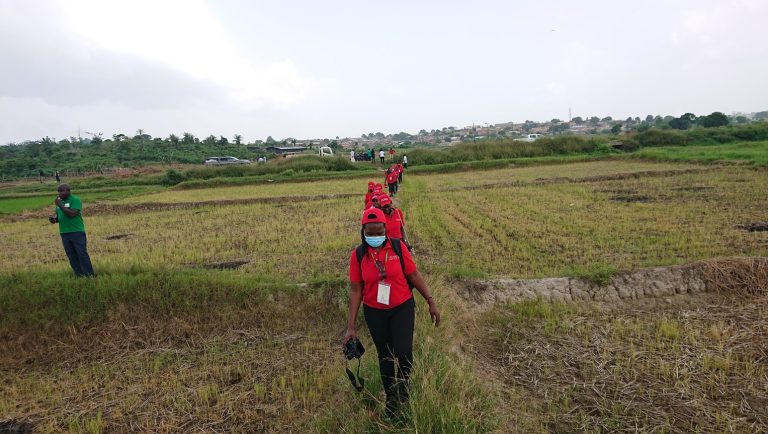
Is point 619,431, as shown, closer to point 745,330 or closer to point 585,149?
point 745,330

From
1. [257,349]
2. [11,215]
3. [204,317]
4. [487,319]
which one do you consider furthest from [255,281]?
[11,215]

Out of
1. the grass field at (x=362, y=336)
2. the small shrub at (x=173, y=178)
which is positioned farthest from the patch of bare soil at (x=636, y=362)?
the small shrub at (x=173, y=178)

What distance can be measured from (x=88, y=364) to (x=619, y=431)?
20.5ft

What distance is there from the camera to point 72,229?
7.02m

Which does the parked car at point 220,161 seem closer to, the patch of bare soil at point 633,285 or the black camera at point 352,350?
the patch of bare soil at point 633,285

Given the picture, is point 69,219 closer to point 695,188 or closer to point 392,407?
point 392,407

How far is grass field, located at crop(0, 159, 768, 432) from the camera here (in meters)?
3.89

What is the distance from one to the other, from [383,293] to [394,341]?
1.36 ft

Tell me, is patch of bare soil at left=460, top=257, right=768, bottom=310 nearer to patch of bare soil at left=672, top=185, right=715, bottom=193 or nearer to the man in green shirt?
the man in green shirt

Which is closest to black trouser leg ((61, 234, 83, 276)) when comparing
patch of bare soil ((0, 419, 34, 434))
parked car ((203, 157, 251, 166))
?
patch of bare soil ((0, 419, 34, 434))

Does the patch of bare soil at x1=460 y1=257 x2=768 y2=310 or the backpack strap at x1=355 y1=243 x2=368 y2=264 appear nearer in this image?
the backpack strap at x1=355 y1=243 x2=368 y2=264

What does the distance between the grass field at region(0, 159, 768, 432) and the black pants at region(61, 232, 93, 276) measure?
1.08 ft

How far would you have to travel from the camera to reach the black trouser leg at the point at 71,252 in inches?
277

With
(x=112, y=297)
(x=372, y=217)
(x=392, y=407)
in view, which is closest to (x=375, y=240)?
(x=372, y=217)
